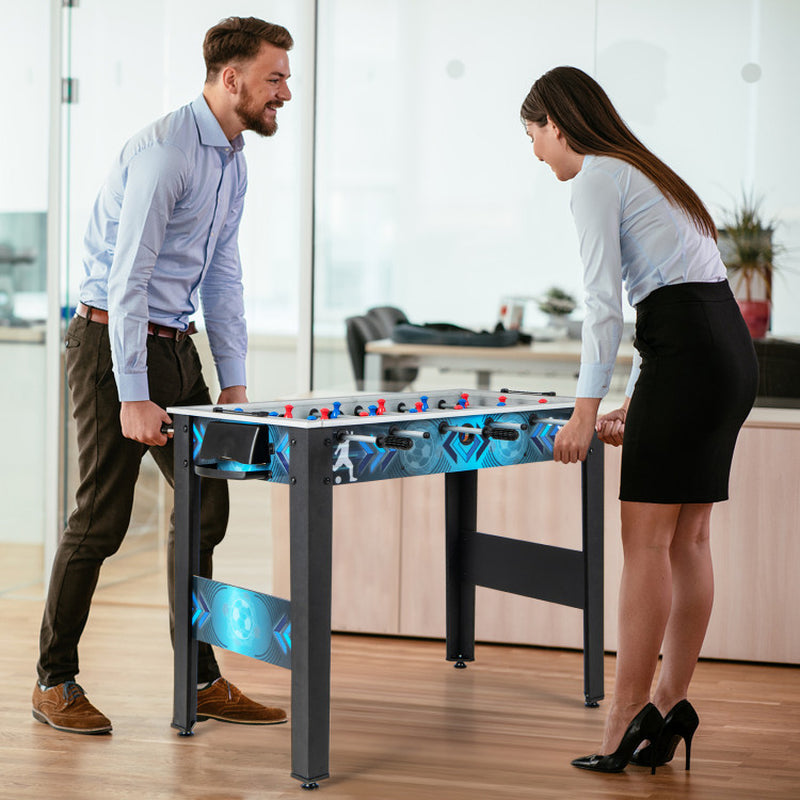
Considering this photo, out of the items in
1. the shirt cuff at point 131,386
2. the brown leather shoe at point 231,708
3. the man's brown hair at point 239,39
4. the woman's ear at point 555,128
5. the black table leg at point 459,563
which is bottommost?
the brown leather shoe at point 231,708

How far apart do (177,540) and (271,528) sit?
52.1 inches

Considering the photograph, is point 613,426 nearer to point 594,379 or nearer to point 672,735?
point 594,379

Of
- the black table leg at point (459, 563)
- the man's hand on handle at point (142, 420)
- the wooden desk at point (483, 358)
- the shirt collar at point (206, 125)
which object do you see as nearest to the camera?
the man's hand on handle at point (142, 420)

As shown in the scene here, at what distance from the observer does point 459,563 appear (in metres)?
3.87

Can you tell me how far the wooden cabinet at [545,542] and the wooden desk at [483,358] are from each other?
45 cm

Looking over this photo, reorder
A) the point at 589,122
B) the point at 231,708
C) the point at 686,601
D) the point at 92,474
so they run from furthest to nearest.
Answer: the point at 231,708, the point at 92,474, the point at 686,601, the point at 589,122

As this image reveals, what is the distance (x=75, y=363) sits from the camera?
10.5ft

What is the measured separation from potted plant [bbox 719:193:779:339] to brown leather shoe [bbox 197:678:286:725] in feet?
6.42

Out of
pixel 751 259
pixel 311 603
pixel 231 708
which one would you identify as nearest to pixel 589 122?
pixel 311 603

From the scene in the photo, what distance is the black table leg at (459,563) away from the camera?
12.6 ft

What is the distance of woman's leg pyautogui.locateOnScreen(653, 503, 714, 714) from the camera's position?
116 inches

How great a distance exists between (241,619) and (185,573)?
0.21 meters

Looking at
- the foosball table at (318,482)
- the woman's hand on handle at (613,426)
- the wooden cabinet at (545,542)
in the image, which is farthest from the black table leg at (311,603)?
the wooden cabinet at (545,542)

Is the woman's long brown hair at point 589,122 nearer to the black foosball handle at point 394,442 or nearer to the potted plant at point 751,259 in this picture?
the black foosball handle at point 394,442
